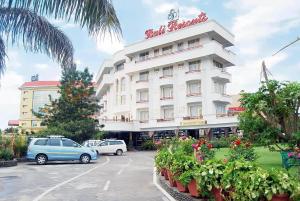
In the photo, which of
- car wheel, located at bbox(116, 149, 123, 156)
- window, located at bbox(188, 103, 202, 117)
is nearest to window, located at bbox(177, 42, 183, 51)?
window, located at bbox(188, 103, 202, 117)

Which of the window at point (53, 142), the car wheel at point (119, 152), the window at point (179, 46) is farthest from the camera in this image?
the window at point (179, 46)

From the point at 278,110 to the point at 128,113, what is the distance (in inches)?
1640

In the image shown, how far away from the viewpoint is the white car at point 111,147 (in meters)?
38.2

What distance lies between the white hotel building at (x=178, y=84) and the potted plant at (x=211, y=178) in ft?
116

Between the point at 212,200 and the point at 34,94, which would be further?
the point at 34,94

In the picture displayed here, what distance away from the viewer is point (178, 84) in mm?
50781

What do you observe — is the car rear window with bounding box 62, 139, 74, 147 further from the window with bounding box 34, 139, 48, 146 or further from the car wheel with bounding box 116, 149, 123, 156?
the car wheel with bounding box 116, 149, 123, 156

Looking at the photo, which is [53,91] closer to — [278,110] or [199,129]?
[199,129]

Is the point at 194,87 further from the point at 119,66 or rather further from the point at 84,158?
the point at 84,158

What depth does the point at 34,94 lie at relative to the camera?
338ft

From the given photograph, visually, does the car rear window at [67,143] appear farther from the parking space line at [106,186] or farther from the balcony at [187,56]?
the balcony at [187,56]

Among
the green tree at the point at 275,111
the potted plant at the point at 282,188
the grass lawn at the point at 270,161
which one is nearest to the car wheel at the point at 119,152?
the grass lawn at the point at 270,161

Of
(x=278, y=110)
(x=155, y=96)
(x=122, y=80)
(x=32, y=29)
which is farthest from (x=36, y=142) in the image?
(x=122, y=80)

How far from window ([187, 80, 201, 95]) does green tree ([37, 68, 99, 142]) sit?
14061mm
